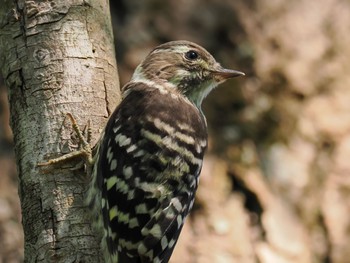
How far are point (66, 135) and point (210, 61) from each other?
1456 millimetres

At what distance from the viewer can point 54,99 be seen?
13.2 feet

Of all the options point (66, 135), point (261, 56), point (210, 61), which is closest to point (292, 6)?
point (261, 56)

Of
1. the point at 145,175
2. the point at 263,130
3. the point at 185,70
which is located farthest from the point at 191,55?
the point at 263,130

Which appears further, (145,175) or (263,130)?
(263,130)

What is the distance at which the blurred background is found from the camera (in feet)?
20.9

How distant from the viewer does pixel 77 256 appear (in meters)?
3.73

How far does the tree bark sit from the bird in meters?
0.09

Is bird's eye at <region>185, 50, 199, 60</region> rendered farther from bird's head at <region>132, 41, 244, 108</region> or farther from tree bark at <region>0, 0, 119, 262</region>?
tree bark at <region>0, 0, 119, 262</region>

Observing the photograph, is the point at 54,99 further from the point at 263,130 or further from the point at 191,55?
the point at 263,130

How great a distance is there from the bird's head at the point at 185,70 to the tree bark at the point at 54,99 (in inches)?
29.9

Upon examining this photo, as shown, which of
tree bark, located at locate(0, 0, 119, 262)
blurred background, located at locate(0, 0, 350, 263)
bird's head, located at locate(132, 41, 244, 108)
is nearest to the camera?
tree bark, located at locate(0, 0, 119, 262)

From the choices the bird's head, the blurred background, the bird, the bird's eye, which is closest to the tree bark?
the bird

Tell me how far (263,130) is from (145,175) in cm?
300

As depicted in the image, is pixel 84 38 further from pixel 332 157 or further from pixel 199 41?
pixel 332 157
